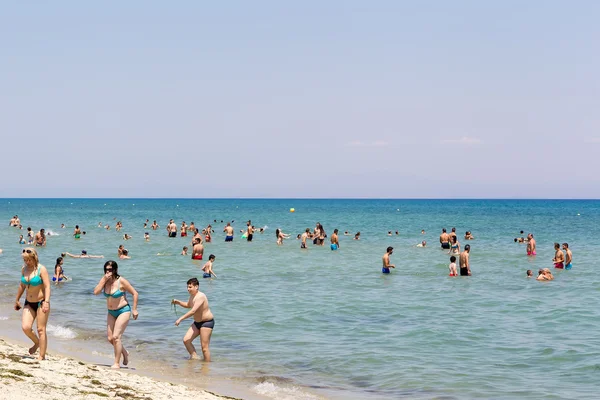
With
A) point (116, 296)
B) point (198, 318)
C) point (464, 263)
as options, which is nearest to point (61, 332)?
point (198, 318)

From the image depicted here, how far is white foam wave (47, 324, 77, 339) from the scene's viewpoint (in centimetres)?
1512

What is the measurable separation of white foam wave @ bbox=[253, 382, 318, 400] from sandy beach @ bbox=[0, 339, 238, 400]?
111 centimetres

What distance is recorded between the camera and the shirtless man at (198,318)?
1232cm

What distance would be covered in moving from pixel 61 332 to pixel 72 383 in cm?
633

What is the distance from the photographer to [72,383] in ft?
31.4

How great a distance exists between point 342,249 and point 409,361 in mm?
28270

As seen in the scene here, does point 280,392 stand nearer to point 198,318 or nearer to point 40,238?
point 198,318

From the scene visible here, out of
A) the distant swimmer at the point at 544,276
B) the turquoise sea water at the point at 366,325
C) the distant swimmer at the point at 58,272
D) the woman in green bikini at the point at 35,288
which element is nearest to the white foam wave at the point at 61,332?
the turquoise sea water at the point at 366,325

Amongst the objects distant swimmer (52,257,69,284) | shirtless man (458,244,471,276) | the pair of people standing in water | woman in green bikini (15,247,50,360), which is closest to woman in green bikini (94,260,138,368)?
the pair of people standing in water

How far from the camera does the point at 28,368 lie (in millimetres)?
10195

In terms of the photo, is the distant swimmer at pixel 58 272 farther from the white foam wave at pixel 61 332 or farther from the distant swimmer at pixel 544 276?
the distant swimmer at pixel 544 276

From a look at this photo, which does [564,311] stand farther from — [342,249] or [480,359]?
[342,249]

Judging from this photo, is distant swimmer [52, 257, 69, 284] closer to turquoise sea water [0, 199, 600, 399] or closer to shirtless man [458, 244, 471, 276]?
turquoise sea water [0, 199, 600, 399]

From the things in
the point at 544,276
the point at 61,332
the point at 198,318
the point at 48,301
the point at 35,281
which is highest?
the point at 35,281
